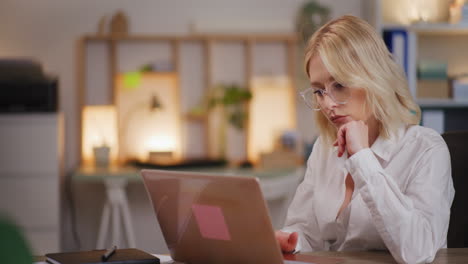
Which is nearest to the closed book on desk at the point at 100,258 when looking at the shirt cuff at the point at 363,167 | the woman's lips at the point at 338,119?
the shirt cuff at the point at 363,167

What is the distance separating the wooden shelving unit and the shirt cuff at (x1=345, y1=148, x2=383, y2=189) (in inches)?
119

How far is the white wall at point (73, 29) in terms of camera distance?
4.29m

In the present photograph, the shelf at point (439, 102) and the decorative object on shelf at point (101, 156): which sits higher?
the shelf at point (439, 102)

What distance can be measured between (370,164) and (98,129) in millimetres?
3189

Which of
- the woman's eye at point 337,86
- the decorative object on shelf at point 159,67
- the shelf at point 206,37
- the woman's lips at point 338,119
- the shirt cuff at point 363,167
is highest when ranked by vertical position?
the shelf at point 206,37

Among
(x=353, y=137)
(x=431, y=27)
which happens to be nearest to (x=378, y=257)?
(x=353, y=137)

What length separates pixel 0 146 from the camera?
3.81 m

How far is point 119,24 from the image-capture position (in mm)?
4246

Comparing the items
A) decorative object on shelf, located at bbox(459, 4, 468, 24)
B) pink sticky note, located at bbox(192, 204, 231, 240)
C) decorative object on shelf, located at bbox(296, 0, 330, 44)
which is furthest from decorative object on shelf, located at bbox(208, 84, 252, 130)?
pink sticky note, located at bbox(192, 204, 231, 240)

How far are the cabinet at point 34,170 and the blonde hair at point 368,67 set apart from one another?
2617 millimetres

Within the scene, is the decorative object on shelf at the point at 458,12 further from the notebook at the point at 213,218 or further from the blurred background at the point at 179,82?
the notebook at the point at 213,218

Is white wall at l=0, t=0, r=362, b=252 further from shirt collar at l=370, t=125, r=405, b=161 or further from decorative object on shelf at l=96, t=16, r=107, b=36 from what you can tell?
shirt collar at l=370, t=125, r=405, b=161

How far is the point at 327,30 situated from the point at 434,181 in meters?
0.45

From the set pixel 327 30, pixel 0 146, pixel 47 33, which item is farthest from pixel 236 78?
pixel 327 30
